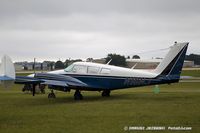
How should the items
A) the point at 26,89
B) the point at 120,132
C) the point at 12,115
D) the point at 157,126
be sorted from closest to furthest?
the point at 120,132 → the point at 157,126 → the point at 12,115 → the point at 26,89

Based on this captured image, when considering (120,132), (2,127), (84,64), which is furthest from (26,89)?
(120,132)

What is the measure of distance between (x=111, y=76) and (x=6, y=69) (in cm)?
1056

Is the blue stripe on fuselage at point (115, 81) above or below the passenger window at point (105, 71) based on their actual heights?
below

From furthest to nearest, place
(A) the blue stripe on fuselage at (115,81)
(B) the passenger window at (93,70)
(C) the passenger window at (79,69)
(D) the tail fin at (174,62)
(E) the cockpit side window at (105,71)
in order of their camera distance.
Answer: (C) the passenger window at (79,69) < (B) the passenger window at (93,70) < (E) the cockpit side window at (105,71) < (D) the tail fin at (174,62) < (A) the blue stripe on fuselage at (115,81)

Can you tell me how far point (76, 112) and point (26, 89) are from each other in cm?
1891

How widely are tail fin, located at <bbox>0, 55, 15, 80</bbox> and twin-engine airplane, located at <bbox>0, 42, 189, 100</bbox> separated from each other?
24.7 feet

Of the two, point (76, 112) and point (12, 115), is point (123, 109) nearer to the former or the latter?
point (76, 112)

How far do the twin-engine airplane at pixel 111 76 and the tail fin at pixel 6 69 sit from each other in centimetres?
753

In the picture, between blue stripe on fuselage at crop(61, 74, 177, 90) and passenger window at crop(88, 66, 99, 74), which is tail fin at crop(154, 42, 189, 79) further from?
passenger window at crop(88, 66, 99, 74)

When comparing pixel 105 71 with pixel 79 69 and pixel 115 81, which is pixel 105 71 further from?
pixel 79 69

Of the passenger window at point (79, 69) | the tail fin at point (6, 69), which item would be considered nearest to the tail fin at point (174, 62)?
the passenger window at point (79, 69)

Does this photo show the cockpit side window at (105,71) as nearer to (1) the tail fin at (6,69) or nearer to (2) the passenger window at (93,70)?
(2) the passenger window at (93,70)

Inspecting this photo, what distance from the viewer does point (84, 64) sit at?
25.0 meters

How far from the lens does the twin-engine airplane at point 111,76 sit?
23.3 meters
